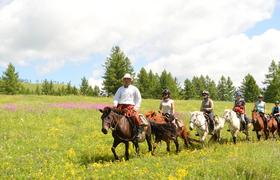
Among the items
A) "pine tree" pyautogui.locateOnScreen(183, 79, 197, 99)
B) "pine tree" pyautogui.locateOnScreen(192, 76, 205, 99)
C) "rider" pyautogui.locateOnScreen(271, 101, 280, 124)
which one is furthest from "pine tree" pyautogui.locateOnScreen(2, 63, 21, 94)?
"rider" pyautogui.locateOnScreen(271, 101, 280, 124)

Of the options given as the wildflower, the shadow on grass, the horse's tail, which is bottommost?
the shadow on grass

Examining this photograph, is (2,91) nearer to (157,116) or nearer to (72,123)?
(72,123)

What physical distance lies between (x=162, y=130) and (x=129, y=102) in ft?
9.32

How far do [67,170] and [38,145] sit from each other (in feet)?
16.9

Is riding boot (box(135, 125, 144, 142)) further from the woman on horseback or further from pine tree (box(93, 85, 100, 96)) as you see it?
pine tree (box(93, 85, 100, 96))

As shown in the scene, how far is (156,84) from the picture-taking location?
310 ft

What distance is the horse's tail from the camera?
16.8 m

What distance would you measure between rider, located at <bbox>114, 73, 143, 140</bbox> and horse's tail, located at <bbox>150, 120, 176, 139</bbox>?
2104 mm

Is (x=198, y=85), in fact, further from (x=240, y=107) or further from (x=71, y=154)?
(x=71, y=154)

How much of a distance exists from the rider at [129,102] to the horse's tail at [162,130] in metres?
2.10

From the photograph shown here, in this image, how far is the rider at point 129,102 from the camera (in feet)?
47.9

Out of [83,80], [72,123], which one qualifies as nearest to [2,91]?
[83,80]

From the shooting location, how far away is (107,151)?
664 inches

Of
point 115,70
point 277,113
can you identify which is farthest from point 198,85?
point 277,113
